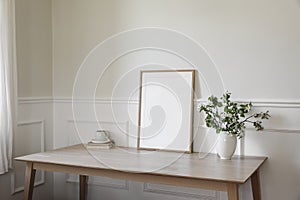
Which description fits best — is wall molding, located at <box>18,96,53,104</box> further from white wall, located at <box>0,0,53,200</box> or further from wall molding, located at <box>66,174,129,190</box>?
wall molding, located at <box>66,174,129,190</box>

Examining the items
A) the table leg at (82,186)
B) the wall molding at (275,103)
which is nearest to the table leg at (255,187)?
the wall molding at (275,103)

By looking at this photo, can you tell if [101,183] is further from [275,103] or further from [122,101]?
[275,103]

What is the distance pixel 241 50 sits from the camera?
8.55 ft

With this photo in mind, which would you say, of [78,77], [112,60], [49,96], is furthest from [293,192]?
[49,96]

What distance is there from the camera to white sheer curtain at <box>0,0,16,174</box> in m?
2.68

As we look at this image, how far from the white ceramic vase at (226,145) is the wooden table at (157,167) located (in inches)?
1.8

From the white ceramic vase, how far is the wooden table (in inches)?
1.8

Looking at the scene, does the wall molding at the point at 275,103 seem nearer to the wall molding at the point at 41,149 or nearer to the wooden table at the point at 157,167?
the wooden table at the point at 157,167

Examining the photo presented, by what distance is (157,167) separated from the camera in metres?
2.27

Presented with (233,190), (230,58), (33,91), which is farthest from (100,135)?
(233,190)

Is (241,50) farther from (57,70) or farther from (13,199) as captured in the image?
(13,199)

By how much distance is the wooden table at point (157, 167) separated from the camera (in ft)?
6.70

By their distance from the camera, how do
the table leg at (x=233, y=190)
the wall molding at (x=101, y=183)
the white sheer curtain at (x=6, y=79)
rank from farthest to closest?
the wall molding at (x=101, y=183)
the white sheer curtain at (x=6, y=79)
the table leg at (x=233, y=190)

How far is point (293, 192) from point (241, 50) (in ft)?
3.39
